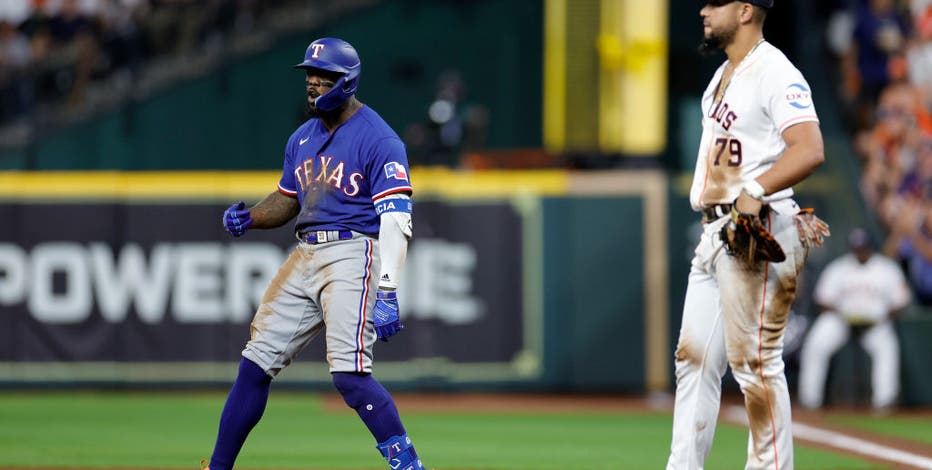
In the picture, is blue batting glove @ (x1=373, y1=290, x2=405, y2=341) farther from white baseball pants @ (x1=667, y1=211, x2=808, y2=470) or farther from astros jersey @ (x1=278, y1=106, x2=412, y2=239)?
white baseball pants @ (x1=667, y1=211, x2=808, y2=470)

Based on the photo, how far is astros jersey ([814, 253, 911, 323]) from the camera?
1450 cm

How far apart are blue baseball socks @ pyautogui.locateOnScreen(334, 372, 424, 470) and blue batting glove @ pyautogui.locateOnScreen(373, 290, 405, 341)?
250mm

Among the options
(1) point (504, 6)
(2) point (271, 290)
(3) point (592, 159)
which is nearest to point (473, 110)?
(3) point (592, 159)

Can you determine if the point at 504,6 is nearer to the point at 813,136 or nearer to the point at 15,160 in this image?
the point at 15,160

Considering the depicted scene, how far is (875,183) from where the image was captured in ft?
52.2

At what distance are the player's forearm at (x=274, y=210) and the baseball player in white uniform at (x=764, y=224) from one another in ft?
6.49

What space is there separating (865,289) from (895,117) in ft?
7.29

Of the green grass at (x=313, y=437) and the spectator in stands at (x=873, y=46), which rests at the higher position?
the spectator in stands at (x=873, y=46)

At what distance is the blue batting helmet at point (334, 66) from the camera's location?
21.9 ft

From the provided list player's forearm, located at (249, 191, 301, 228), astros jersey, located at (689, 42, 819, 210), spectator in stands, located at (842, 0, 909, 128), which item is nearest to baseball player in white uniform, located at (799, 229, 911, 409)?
spectator in stands, located at (842, 0, 909, 128)

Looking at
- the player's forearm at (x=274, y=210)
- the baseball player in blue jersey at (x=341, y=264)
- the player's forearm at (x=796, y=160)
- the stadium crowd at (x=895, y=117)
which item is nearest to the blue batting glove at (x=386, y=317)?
the baseball player in blue jersey at (x=341, y=264)

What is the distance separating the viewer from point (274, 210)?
7.15 metres

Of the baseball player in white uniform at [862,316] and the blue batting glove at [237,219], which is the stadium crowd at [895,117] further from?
the blue batting glove at [237,219]

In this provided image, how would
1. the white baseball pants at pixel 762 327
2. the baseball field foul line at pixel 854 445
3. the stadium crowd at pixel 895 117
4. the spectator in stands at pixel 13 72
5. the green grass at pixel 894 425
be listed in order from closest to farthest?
the white baseball pants at pixel 762 327
the baseball field foul line at pixel 854 445
the green grass at pixel 894 425
the stadium crowd at pixel 895 117
the spectator in stands at pixel 13 72
